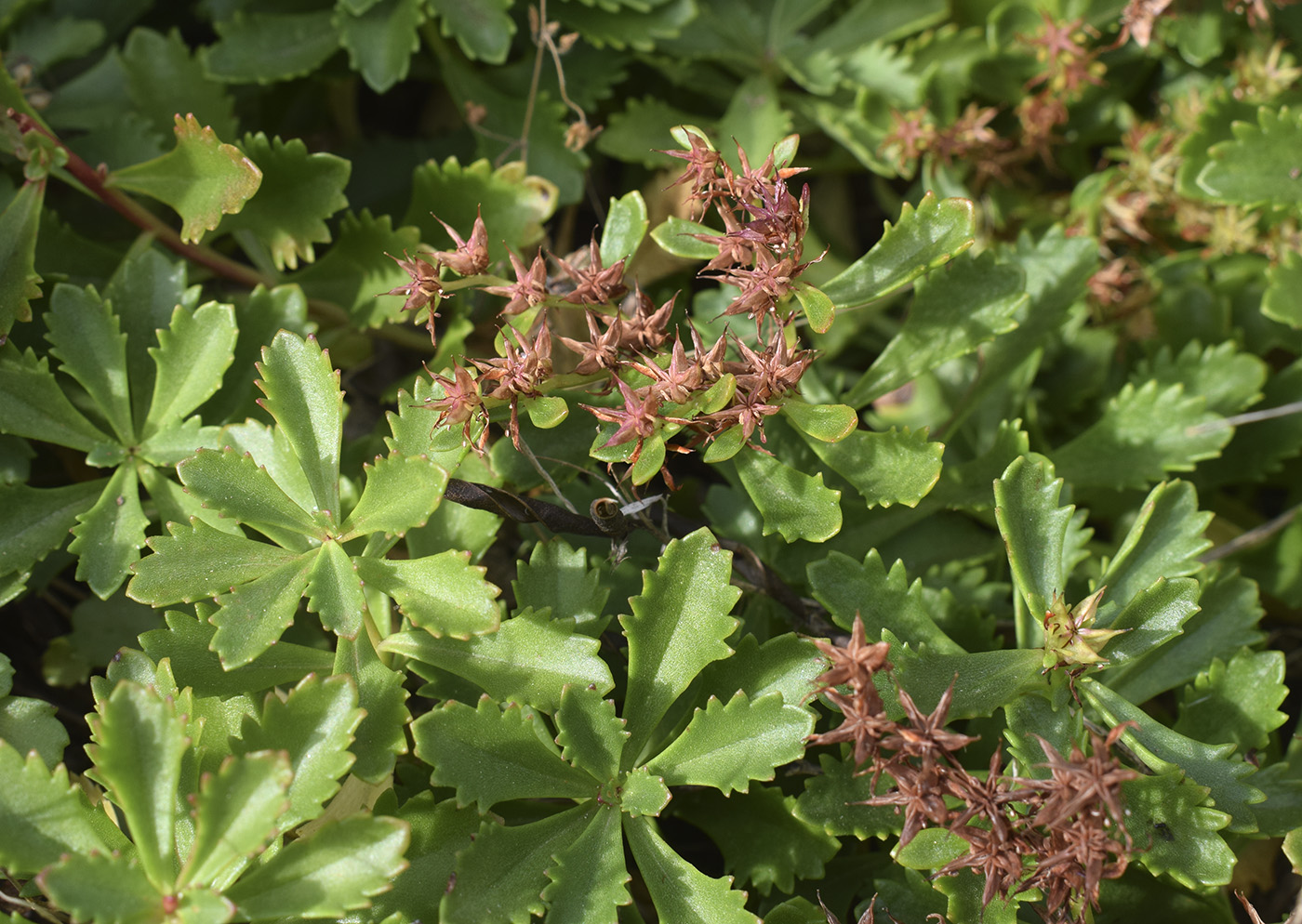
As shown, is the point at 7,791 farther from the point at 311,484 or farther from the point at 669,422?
the point at 669,422

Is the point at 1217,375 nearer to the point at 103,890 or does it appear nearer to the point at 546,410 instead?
the point at 546,410

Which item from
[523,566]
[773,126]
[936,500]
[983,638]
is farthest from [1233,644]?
[773,126]

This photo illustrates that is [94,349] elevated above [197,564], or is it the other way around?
[94,349]

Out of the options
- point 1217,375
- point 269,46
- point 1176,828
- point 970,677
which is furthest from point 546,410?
point 1217,375

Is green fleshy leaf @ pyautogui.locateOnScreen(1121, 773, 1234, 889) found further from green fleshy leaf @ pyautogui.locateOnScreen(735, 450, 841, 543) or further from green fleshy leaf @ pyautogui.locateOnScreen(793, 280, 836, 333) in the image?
green fleshy leaf @ pyautogui.locateOnScreen(793, 280, 836, 333)

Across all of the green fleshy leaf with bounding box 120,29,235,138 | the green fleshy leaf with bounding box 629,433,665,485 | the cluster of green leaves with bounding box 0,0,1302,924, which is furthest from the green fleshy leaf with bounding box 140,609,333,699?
the green fleshy leaf with bounding box 120,29,235,138

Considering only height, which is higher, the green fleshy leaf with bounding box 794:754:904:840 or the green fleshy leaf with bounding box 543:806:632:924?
the green fleshy leaf with bounding box 543:806:632:924

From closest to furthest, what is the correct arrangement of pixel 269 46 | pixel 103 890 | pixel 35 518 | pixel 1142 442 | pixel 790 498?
1. pixel 103 890
2. pixel 790 498
3. pixel 35 518
4. pixel 1142 442
5. pixel 269 46
